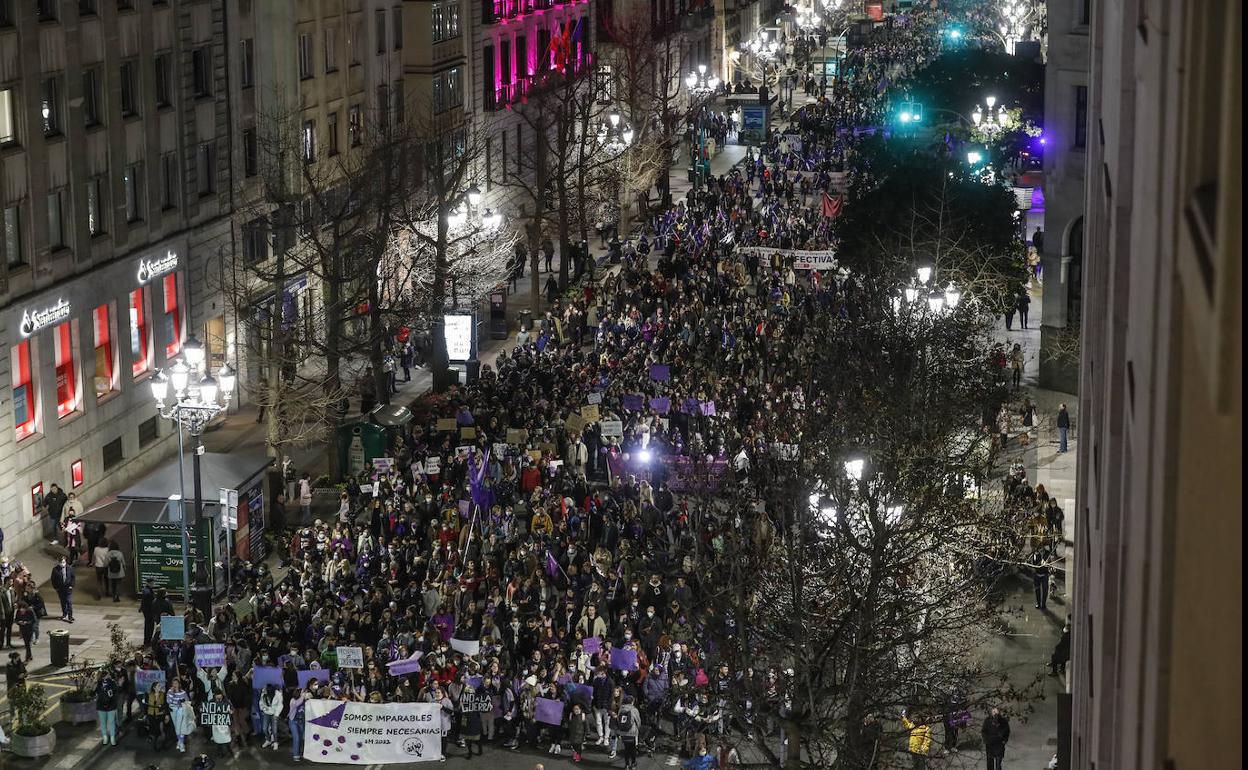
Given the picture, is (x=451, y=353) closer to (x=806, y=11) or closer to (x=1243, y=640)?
(x=1243, y=640)

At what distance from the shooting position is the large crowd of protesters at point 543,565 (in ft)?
105

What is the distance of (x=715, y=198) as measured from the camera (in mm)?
85312

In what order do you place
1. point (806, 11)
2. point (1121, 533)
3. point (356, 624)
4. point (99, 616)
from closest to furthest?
point (1121, 533) → point (356, 624) → point (99, 616) → point (806, 11)

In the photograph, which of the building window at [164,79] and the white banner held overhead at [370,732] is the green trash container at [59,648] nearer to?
the white banner held overhead at [370,732]

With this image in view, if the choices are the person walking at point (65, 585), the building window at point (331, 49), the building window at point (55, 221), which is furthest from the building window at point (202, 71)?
the person walking at point (65, 585)

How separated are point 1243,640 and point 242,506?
37847 mm

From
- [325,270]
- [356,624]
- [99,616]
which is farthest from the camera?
[325,270]

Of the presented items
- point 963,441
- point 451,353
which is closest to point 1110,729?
point 963,441

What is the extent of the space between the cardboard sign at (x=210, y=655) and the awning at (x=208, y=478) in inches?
278

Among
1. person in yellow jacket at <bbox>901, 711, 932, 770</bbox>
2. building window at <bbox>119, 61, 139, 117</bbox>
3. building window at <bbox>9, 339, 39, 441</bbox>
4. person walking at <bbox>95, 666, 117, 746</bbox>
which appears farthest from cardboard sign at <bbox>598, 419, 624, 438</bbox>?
person in yellow jacket at <bbox>901, 711, 932, 770</bbox>

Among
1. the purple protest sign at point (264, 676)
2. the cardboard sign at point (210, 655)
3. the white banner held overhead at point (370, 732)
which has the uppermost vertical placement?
the cardboard sign at point (210, 655)

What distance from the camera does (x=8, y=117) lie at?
147 ft

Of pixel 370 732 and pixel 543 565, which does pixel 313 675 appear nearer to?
pixel 370 732

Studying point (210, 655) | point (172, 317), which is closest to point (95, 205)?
point (172, 317)
